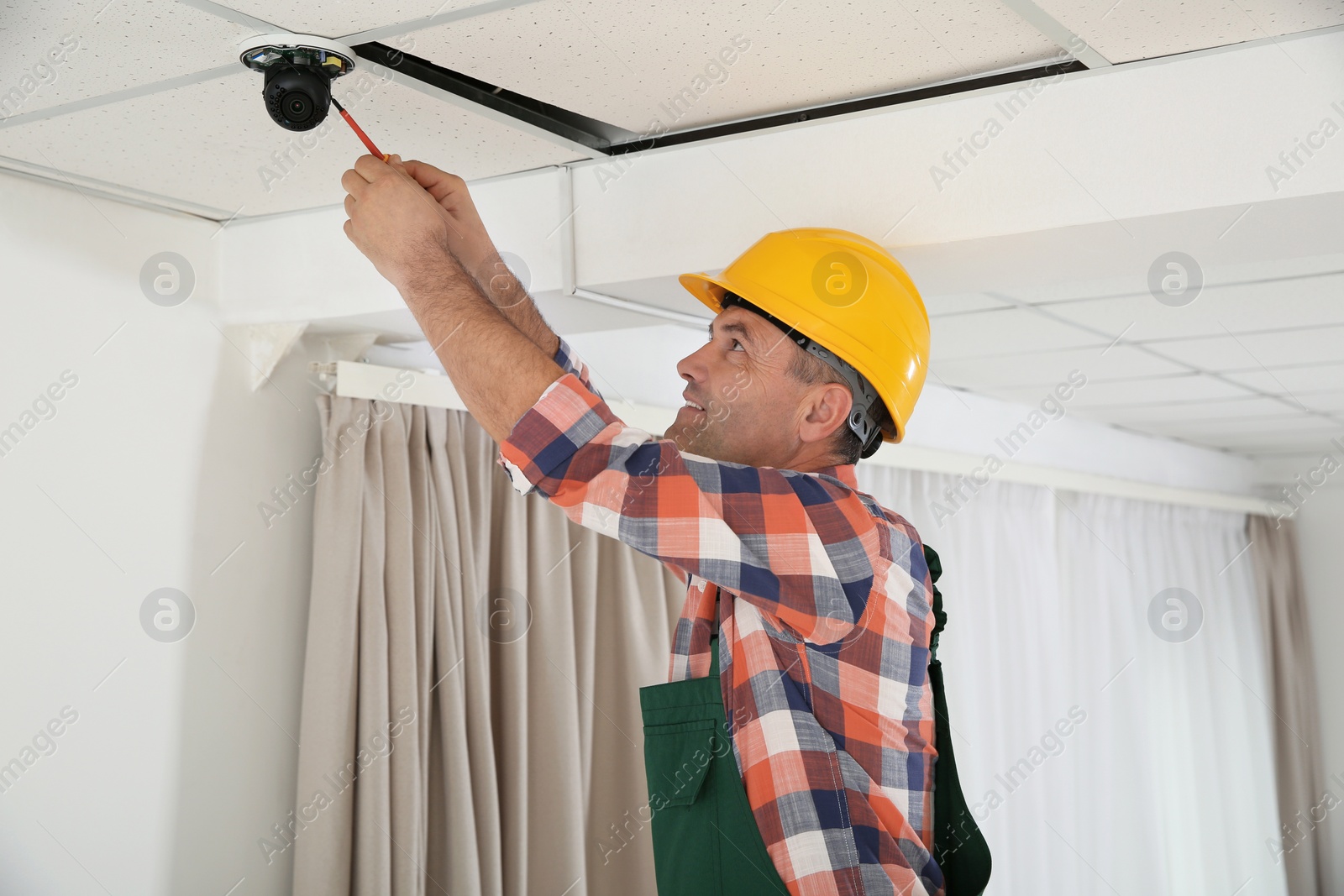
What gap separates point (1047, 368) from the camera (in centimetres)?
356

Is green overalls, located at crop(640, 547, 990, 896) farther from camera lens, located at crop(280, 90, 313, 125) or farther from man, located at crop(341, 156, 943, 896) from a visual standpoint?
camera lens, located at crop(280, 90, 313, 125)

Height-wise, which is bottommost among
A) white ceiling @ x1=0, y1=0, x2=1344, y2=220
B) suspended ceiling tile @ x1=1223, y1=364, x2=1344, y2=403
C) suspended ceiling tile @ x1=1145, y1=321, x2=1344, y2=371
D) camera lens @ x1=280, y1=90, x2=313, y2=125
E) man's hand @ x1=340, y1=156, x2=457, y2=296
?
man's hand @ x1=340, y1=156, x2=457, y2=296

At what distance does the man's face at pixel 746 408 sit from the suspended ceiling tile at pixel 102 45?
0.65 meters

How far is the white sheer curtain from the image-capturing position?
4.04 metres

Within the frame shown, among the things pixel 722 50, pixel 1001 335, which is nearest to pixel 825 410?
pixel 722 50

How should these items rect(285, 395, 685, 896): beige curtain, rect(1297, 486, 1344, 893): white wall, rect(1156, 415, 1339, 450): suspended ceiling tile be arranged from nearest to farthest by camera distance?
1. rect(285, 395, 685, 896): beige curtain
2. rect(1156, 415, 1339, 450): suspended ceiling tile
3. rect(1297, 486, 1344, 893): white wall

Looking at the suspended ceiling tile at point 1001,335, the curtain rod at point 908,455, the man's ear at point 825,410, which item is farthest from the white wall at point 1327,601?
the man's ear at point 825,410

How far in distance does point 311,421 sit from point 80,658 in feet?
2.05

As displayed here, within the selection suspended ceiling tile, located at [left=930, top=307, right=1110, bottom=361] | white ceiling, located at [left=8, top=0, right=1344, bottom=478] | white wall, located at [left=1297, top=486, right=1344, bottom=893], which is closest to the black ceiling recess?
white ceiling, located at [left=8, top=0, right=1344, bottom=478]

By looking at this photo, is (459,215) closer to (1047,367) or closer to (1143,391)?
(1047,367)

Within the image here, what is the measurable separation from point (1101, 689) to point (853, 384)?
3.86 metres

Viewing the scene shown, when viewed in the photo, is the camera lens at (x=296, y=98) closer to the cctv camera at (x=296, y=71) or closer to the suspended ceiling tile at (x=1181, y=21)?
the cctv camera at (x=296, y=71)

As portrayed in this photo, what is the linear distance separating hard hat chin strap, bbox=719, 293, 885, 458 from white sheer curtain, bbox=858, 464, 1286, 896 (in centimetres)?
218

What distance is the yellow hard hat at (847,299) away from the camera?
136 cm
